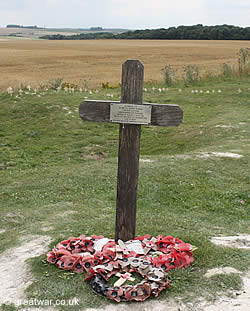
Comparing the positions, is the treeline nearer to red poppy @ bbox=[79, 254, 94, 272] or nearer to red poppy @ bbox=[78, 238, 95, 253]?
red poppy @ bbox=[78, 238, 95, 253]

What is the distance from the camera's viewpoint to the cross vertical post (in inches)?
170

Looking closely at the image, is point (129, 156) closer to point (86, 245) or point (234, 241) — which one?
point (86, 245)

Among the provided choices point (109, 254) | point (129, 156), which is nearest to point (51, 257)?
point (109, 254)

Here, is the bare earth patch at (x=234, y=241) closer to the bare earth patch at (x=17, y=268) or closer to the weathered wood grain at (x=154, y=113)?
the weathered wood grain at (x=154, y=113)

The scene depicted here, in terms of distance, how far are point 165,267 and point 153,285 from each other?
442 millimetres

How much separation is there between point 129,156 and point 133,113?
0.50m

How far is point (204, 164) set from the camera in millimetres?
9117

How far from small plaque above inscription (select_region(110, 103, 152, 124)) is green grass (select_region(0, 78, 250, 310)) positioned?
1.60 meters

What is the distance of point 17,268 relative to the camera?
13.9ft

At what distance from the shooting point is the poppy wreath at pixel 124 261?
11.9 ft

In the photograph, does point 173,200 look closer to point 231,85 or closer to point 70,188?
point 70,188

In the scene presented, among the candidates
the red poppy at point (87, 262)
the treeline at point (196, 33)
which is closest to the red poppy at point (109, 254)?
the red poppy at point (87, 262)

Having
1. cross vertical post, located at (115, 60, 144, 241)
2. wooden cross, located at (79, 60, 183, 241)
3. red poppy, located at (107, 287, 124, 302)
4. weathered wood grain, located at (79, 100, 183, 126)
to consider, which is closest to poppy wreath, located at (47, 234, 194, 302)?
red poppy, located at (107, 287, 124, 302)

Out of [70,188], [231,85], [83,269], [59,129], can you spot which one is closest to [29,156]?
[59,129]
